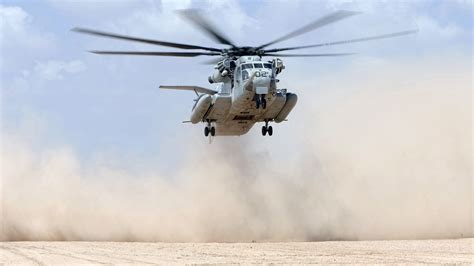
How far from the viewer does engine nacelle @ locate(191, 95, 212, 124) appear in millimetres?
41531

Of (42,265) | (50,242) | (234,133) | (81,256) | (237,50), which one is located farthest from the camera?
(50,242)

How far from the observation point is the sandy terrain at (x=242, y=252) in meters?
36.0

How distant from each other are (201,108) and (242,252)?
6926 mm

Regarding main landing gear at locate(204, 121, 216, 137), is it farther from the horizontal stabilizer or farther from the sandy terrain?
the sandy terrain

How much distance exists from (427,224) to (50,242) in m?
21.6

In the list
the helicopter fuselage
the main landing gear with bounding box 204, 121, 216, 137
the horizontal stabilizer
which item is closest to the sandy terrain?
the main landing gear with bounding box 204, 121, 216, 137

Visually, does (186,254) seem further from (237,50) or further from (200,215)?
(200,215)

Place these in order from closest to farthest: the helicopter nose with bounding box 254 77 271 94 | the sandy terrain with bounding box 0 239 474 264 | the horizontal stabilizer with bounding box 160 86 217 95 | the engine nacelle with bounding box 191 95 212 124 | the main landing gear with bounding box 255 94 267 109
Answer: the sandy terrain with bounding box 0 239 474 264
the helicopter nose with bounding box 254 77 271 94
the main landing gear with bounding box 255 94 267 109
the horizontal stabilizer with bounding box 160 86 217 95
the engine nacelle with bounding box 191 95 212 124

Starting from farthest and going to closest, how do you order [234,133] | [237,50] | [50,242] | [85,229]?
[85,229], [50,242], [234,133], [237,50]

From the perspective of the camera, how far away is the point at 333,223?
53.6m

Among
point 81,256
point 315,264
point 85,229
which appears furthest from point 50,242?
point 315,264

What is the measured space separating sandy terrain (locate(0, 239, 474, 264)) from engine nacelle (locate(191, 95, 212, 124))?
20.2 feet

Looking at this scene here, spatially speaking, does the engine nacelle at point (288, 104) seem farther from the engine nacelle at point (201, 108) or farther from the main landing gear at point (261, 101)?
the engine nacelle at point (201, 108)

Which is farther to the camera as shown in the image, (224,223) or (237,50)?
(224,223)
